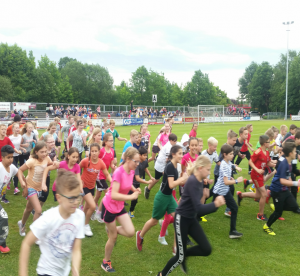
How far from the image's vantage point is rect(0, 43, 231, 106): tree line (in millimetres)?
57125

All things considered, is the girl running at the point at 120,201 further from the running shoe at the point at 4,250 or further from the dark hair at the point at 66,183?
the running shoe at the point at 4,250

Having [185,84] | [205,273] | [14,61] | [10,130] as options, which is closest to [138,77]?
[185,84]

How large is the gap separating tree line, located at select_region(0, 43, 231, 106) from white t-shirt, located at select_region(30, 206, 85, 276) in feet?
183

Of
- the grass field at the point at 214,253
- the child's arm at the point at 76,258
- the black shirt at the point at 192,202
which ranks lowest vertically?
the grass field at the point at 214,253

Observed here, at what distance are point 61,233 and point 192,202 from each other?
175cm

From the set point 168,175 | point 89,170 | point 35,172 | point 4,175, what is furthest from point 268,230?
point 4,175

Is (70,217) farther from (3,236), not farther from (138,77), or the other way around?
(138,77)

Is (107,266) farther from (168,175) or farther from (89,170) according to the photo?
(89,170)

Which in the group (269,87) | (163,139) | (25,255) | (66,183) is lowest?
Answer: (25,255)

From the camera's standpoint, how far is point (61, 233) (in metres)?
2.56

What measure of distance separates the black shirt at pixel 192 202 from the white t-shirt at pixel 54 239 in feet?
5.23

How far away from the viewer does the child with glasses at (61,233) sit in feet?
8.22

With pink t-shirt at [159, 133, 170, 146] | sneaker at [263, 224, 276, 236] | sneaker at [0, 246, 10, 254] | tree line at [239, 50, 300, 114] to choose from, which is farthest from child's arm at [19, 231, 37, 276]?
tree line at [239, 50, 300, 114]

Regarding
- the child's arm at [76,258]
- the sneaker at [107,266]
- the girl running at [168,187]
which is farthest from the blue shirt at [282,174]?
the child's arm at [76,258]
